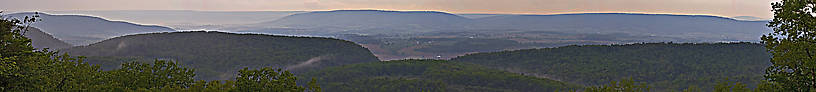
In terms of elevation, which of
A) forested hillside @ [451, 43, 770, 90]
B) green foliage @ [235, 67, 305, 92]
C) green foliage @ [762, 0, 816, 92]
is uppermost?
green foliage @ [762, 0, 816, 92]

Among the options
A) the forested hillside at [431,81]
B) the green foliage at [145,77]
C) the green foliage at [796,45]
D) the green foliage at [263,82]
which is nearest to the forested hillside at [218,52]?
the forested hillside at [431,81]

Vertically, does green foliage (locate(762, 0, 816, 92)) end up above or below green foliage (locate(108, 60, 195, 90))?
above

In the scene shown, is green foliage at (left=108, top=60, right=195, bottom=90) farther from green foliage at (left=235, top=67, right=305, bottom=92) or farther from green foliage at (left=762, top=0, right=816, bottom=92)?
green foliage at (left=762, top=0, right=816, bottom=92)

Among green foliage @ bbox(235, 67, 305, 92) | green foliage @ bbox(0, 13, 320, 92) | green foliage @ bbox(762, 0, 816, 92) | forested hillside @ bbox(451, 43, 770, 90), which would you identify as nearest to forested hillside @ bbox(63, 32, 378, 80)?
forested hillside @ bbox(451, 43, 770, 90)

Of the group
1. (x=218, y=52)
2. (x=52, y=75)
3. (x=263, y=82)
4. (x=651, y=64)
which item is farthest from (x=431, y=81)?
(x=218, y=52)

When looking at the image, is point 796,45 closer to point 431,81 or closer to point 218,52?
point 431,81

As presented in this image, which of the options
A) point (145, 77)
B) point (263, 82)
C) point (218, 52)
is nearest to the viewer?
point (263, 82)
